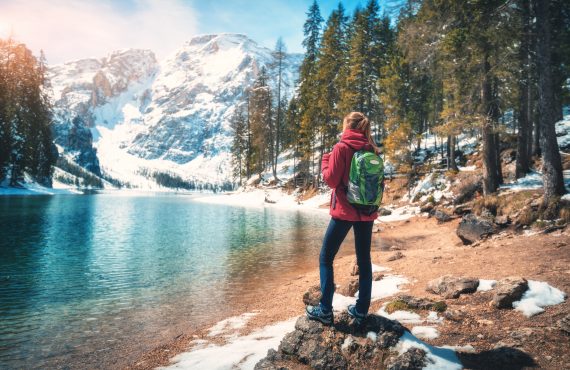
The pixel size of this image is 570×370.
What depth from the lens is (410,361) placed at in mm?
4059

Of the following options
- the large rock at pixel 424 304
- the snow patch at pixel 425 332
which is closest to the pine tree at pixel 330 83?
the large rock at pixel 424 304

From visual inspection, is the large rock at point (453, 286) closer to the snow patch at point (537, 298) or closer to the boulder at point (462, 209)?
the snow patch at point (537, 298)

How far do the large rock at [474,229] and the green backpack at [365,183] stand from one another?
9.72 m

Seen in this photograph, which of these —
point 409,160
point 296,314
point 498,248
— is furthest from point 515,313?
point 409,160

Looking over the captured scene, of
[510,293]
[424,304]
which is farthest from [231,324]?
[510,293]

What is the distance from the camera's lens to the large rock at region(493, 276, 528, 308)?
5617 mm

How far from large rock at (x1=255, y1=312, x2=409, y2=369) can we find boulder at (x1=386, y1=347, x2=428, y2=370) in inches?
1.7

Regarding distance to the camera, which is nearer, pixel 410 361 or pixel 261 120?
pixel 410 361

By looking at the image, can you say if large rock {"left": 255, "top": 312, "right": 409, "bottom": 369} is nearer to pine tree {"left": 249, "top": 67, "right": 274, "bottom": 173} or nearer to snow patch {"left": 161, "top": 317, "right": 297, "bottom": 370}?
snow patch {"left": 161, "top": 317, "right": 297, "bottom": 370}

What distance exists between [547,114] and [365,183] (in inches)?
432

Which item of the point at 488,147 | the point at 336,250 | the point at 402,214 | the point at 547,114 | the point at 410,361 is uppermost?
the point at 547,114

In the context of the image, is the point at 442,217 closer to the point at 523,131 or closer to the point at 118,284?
the point at 523,131

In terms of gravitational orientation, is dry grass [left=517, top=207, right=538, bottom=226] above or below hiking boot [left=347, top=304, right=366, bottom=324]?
above

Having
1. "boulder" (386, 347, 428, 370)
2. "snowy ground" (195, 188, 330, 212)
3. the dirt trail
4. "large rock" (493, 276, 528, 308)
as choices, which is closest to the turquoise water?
the dirt trail
